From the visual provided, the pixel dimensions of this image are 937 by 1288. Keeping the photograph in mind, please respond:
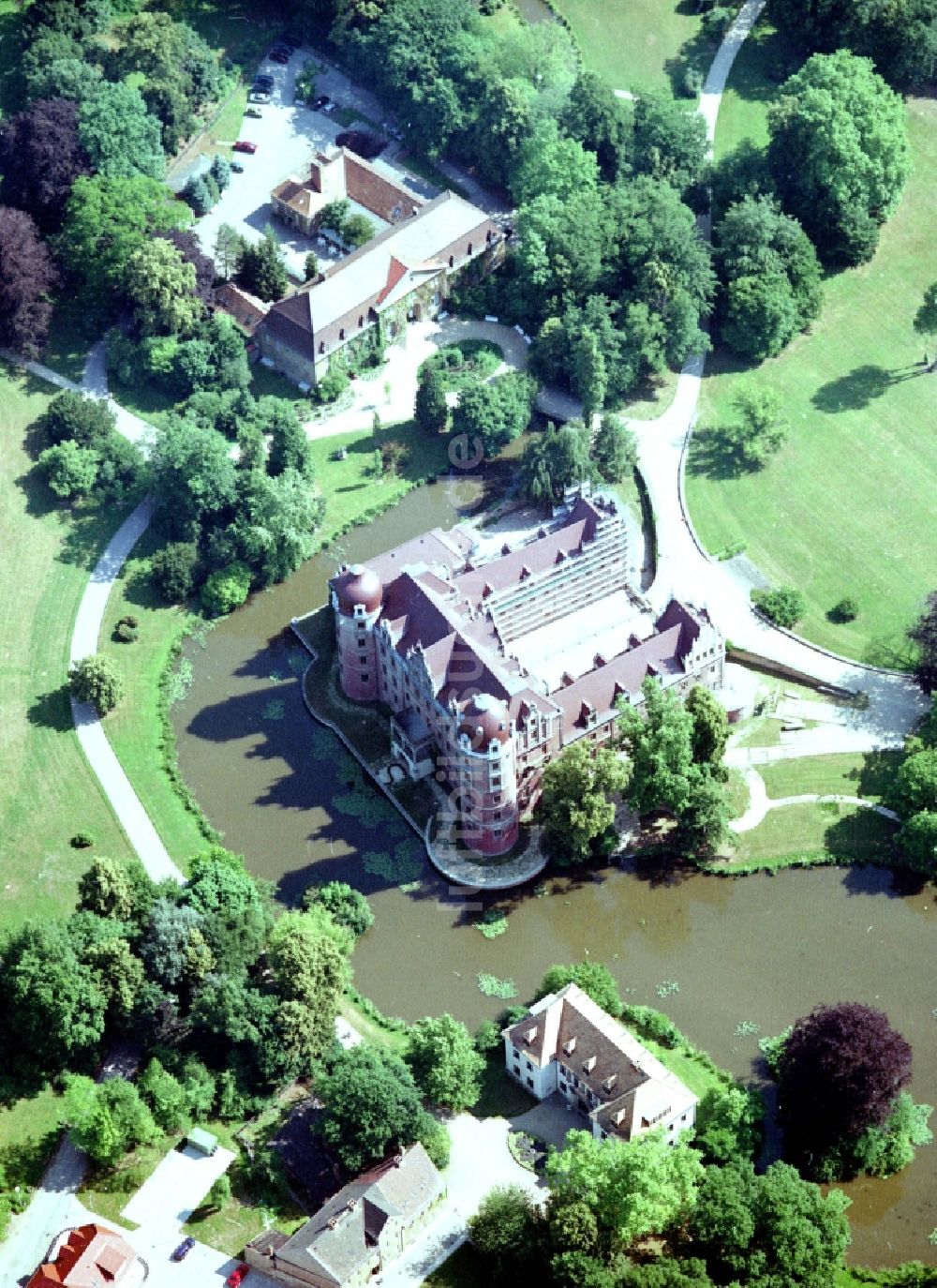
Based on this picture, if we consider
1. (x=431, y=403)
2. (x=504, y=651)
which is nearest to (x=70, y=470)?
(x=431, y=403)

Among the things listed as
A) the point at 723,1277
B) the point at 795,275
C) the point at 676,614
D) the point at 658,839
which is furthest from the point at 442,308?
the point at 723,1277

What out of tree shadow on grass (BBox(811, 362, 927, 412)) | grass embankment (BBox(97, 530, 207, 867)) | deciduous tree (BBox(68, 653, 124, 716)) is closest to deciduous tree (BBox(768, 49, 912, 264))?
tree shadow on grass (BBox(811, 362, 927, 412))

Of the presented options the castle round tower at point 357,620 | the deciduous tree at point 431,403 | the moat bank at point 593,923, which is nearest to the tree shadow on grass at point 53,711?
the moat bank at point 593,923

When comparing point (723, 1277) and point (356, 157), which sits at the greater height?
point (356, 157)

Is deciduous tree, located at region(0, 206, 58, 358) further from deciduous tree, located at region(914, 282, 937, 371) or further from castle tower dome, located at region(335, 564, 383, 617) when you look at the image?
deciduous tree, located at region(914, 282, 937, 371)

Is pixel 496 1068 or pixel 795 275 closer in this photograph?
pixel 496 1068

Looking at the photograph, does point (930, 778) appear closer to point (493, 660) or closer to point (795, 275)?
point (493, 660)

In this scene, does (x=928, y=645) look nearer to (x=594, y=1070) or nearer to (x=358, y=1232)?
(x=594, y=1070)

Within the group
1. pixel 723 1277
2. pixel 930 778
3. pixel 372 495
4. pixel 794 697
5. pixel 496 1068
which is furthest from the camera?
pixel 372 495
